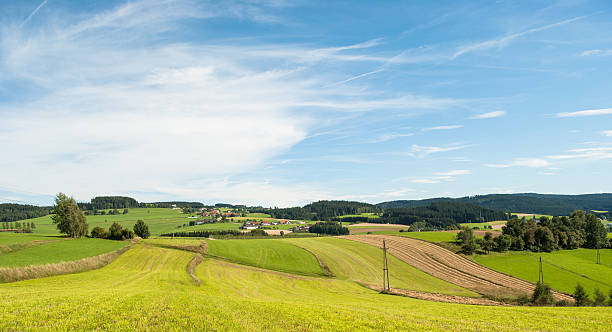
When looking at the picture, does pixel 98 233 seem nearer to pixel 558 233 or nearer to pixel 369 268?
pixel 369 268

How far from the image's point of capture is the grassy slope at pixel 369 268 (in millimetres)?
67000

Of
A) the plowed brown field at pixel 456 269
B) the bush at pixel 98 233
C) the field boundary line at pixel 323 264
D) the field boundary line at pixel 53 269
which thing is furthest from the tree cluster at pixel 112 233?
the plowed brown field at pixel 456 269

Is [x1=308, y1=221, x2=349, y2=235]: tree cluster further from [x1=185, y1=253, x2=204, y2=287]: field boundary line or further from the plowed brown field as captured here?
[x1=185, y1=253, x2=204, y2=287]: field boundary line

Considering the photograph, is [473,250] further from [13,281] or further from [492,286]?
[13,281]

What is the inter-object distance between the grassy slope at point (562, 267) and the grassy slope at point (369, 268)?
2823 centimetres

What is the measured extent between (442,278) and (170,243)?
74.1m

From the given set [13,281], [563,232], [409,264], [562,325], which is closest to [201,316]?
[562,325]

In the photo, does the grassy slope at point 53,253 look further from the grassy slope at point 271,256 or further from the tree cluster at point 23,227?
the tree cluster at point 23,227

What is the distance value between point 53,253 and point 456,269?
90960 millimetres

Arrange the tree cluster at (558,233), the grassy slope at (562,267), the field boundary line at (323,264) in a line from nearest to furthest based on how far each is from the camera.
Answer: the field boundary line at (323,264), the grassy slope at (562,267), the tree cluster at (558,233)

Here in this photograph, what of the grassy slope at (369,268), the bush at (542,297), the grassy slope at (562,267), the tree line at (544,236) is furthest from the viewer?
the tree line at (544,236)

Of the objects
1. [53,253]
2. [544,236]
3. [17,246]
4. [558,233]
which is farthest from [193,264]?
[558,233]

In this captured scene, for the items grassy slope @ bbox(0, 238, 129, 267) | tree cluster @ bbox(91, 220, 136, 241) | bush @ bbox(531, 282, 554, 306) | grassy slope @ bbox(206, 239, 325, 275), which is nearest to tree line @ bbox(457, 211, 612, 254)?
bush @ bbox(531, 282, 554, 306)

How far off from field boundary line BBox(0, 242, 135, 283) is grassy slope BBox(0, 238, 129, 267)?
1.43 meters
